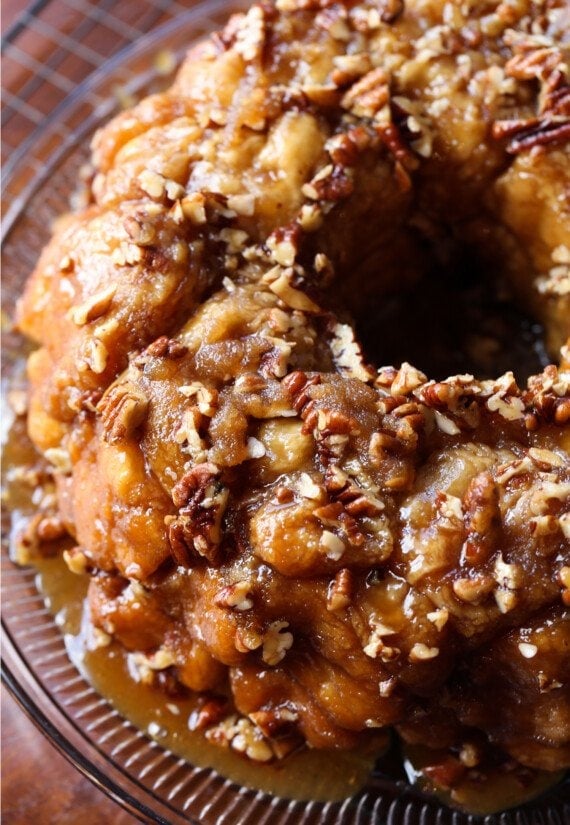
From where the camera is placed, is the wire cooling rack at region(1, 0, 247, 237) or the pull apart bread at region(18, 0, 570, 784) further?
the wire cooling rack at region(1, 0, 247, 237)

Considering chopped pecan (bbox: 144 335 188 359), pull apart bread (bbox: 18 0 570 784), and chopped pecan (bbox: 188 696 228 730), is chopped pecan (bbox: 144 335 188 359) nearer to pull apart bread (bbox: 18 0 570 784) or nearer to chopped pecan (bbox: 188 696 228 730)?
pull apart bread (bbox: 18 0 570 784)

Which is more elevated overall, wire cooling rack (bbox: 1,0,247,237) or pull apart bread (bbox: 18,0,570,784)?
wire cooling rack (bbox: 1,0,247,237)

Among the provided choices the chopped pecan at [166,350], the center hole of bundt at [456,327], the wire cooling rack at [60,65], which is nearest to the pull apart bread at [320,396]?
the chopped pecan at [166,350]

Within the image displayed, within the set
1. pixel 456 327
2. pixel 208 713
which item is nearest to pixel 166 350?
pixel 208 713

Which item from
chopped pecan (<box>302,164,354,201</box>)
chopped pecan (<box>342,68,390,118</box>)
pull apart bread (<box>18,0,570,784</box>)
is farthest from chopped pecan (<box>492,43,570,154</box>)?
chopped pecan (<box>302,164,354,201</box>)

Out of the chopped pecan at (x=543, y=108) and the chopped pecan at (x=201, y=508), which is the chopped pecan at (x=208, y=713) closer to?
the chopped pecan at (x=201, y=508)

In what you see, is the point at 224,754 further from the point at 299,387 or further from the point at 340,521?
the point at 299,387

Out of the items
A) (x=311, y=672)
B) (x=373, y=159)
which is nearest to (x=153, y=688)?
(x=311, y=672)
